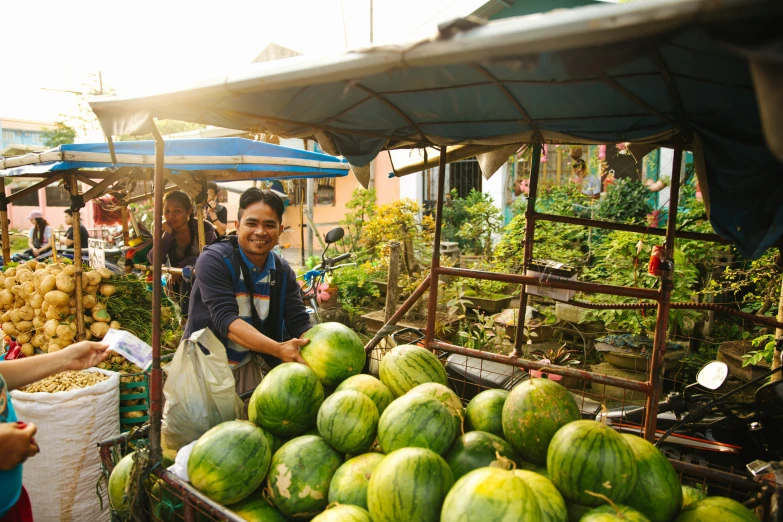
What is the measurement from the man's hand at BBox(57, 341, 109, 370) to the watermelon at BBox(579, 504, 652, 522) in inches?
92.7

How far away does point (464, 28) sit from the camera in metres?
1.10

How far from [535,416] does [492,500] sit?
60 centimetres

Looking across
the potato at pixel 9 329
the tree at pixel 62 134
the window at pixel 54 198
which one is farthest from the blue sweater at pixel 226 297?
the window at pixel 54 198

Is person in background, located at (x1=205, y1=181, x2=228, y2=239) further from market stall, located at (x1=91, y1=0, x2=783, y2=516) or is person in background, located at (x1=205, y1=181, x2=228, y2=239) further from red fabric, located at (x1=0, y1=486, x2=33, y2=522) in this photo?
market stall, located at (x1=91, y1=0, x2=783, y2=516)

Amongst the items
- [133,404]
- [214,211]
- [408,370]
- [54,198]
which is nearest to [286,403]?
[408,370]

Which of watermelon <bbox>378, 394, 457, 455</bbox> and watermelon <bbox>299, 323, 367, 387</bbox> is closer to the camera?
watermelon <bbox>378, 394, 457, 455</bbox>

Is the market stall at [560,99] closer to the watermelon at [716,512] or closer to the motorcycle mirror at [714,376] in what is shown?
the motorcycle mirror at [714,376]

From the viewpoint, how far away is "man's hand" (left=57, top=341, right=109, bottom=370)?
7.97 ft

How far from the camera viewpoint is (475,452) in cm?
179

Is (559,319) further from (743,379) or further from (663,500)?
(663,500)

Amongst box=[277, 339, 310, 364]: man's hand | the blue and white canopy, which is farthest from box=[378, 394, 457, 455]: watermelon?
the blue and white canopy

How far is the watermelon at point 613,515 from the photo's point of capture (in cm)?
137

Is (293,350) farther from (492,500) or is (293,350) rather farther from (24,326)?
(24,326)

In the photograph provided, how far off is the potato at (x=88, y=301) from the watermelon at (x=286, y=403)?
3.71m
